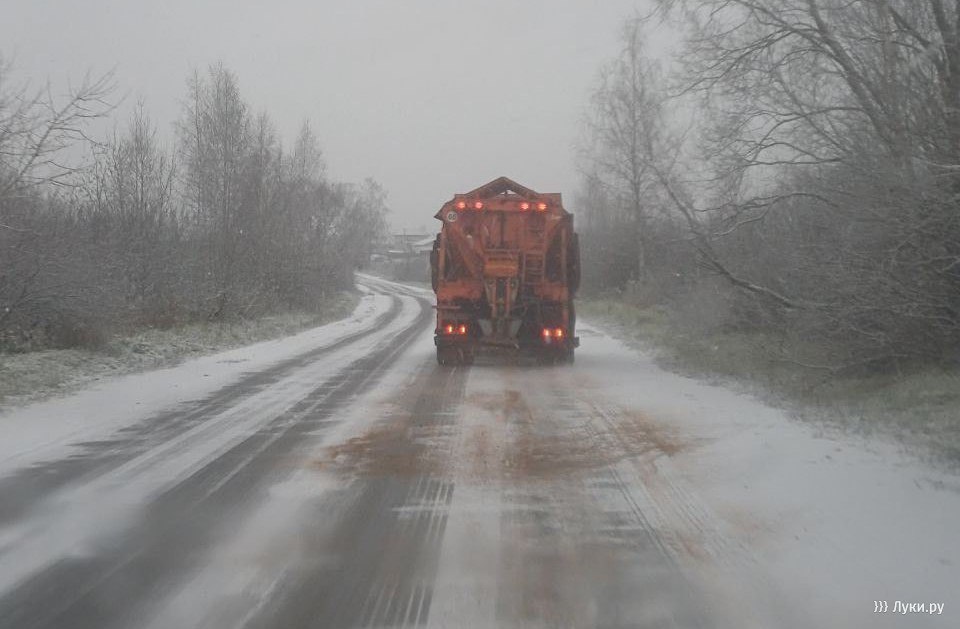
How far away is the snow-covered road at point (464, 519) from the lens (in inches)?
168

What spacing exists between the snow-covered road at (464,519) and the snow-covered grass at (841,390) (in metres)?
0.57

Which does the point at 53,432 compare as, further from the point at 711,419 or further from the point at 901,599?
the point at 901,599

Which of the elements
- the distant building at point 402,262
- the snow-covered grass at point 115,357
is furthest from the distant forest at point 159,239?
the distant building at point 402,262

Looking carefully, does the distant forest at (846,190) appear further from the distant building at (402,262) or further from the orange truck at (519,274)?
the distant building at (402,262)

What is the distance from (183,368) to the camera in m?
15.5

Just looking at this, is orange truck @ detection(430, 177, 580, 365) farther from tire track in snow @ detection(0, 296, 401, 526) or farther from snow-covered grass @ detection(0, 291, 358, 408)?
snow-covered grass @ detection(0, 291, 358, 408)

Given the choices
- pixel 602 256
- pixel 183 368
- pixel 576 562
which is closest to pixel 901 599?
pixel 576 562

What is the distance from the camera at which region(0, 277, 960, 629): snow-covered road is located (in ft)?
14.0

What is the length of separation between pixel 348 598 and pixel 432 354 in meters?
14.1

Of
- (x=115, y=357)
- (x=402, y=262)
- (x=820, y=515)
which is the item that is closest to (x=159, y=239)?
(x=115, y=357)

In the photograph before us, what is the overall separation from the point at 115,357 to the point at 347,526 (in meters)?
12.3

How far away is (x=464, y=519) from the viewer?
18.9ft

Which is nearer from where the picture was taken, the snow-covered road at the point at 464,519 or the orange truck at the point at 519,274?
the snow-covered road at the point at 464,519

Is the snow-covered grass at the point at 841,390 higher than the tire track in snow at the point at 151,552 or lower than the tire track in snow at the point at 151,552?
higher
